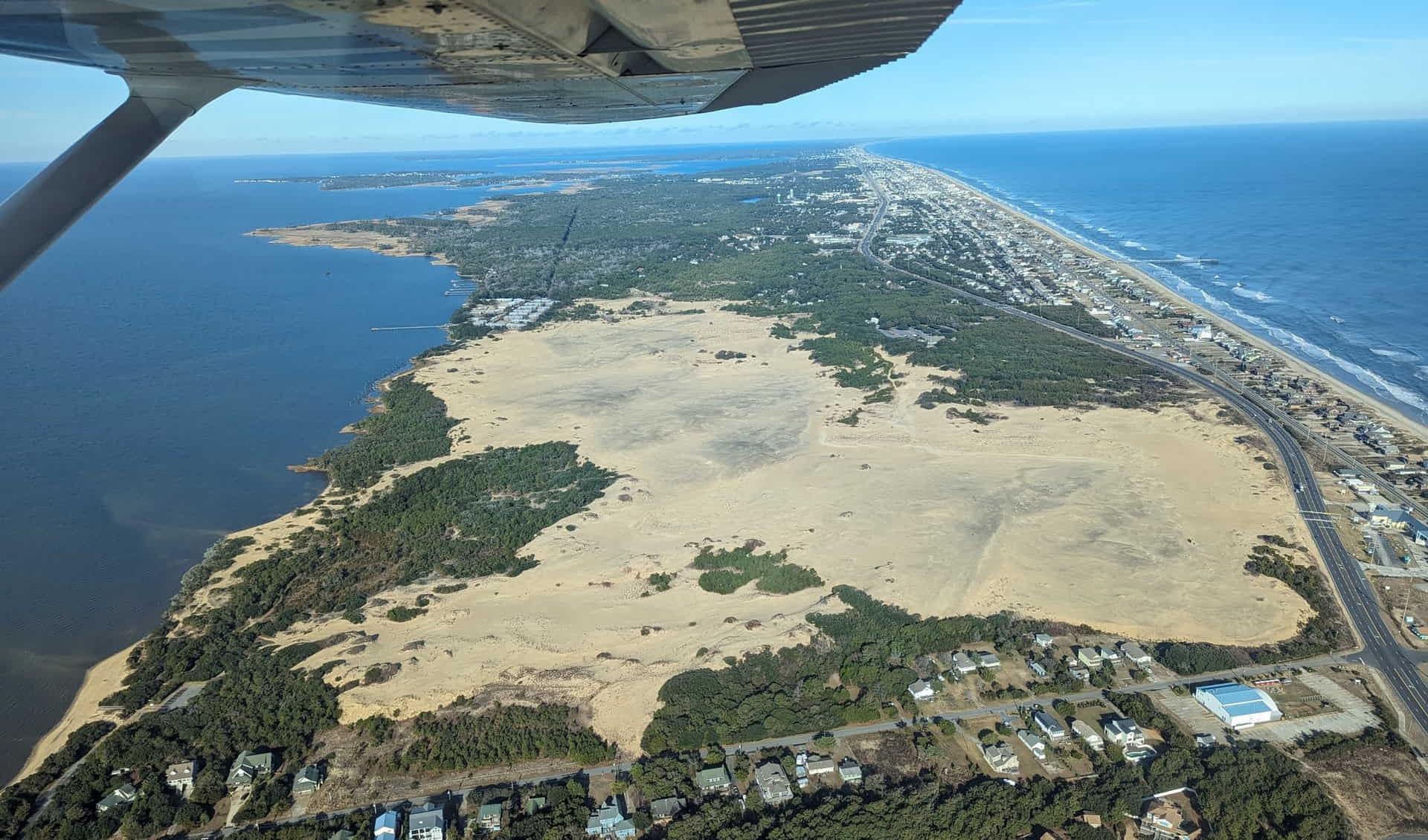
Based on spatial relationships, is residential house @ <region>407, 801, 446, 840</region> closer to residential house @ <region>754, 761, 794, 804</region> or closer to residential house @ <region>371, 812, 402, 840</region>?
residential house @ <region>371, 812, 402, 840</region>

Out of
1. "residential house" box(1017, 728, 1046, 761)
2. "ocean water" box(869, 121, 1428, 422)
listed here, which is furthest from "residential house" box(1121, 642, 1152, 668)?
"ocean water" box(869, 121, 1428, 422)

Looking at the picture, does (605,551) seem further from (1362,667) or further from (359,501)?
(1362,667)

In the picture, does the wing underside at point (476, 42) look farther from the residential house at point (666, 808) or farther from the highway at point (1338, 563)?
the highway at point (1338, 563)

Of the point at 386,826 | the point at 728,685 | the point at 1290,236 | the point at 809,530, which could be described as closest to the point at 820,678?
the point at 728,685

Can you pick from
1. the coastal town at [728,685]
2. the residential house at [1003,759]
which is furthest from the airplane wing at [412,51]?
the residential house at [1003,759]

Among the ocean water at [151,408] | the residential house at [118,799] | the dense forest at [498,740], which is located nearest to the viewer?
the residential house at [118,799]

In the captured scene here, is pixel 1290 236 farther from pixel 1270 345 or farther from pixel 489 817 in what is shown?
pixel 489 817
